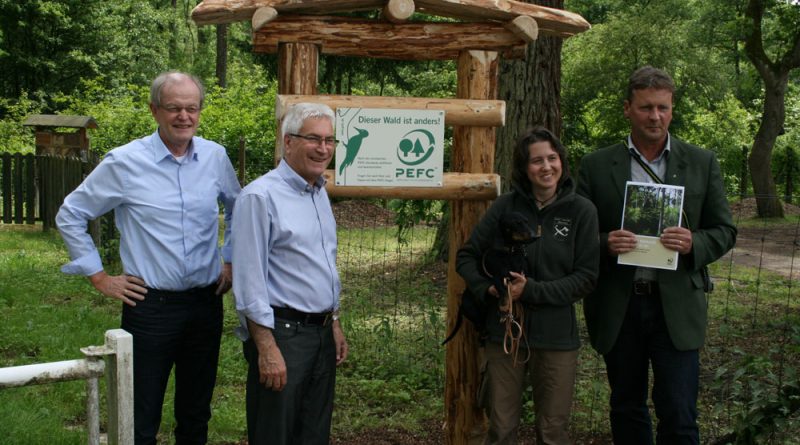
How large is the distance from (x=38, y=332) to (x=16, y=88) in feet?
87.8

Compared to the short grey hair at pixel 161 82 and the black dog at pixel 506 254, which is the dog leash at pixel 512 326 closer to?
the black dog at pixel 506 254

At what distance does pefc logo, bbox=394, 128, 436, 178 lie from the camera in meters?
4.27

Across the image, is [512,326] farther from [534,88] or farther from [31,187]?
[31,187]

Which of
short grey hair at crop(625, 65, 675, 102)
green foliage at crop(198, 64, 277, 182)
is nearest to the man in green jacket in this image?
short grey hair at crop(625, 65, 675, 102)

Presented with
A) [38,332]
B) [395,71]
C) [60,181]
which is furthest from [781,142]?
[38,332]

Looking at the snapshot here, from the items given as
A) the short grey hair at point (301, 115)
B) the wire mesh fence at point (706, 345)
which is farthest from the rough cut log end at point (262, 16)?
the wire mesh fence at point (706, 345)

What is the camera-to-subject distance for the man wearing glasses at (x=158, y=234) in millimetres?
3643

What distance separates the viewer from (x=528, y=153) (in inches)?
147

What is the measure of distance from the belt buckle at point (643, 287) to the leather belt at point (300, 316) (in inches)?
56.4

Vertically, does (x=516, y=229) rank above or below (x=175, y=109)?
below

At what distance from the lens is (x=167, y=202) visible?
365 cm

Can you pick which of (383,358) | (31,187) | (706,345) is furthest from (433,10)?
(31,187)

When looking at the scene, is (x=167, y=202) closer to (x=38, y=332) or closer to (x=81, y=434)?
(x=81, y=434)

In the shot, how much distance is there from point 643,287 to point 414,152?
1.33m
